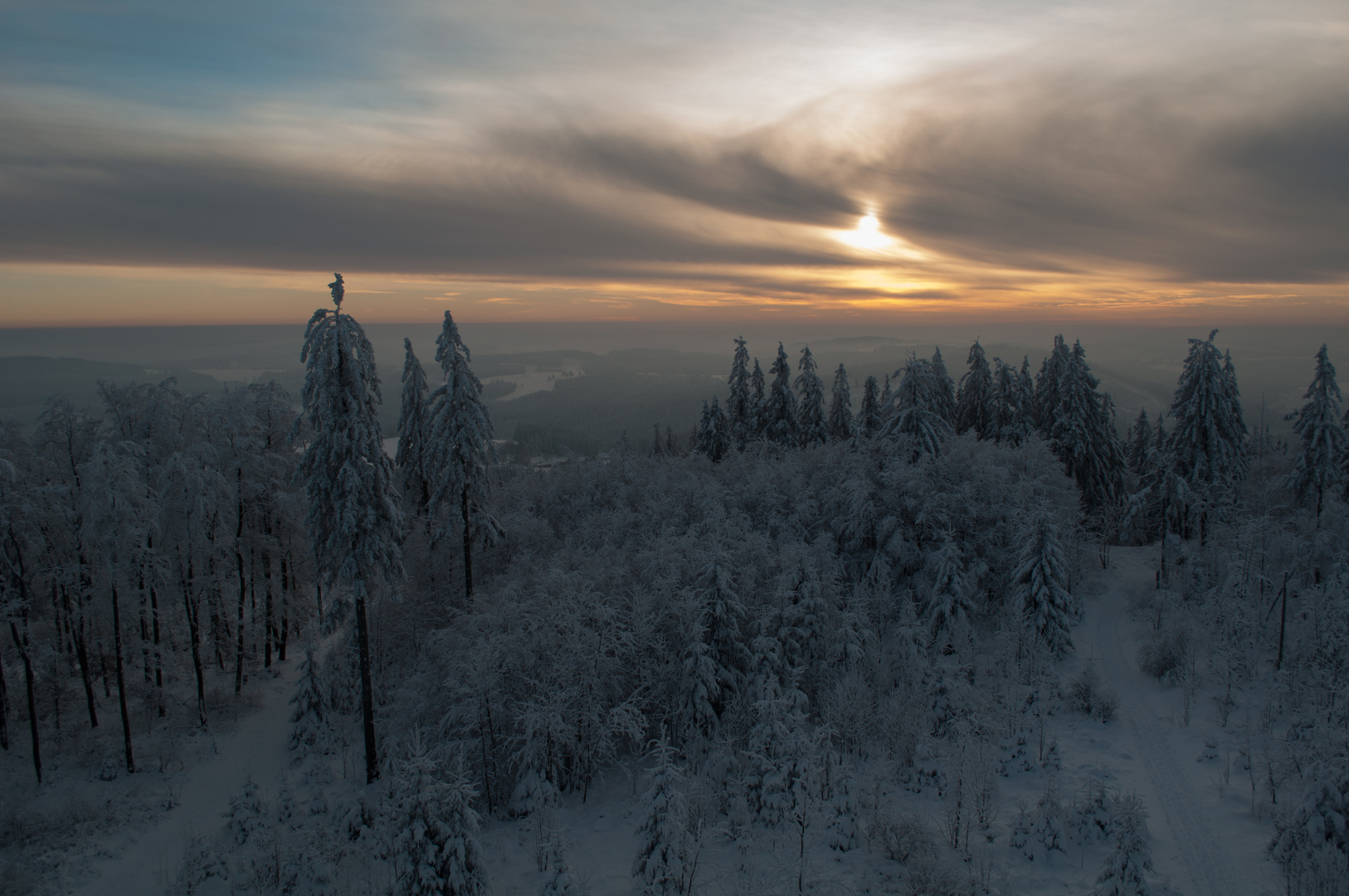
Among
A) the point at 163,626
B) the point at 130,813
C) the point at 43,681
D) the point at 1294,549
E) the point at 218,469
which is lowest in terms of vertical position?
the point at 130,813

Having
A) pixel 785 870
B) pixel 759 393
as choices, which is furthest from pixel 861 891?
pixel 759 393

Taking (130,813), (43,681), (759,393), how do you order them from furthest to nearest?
1. (759,393)
2. (43,681)
3. (130,813)

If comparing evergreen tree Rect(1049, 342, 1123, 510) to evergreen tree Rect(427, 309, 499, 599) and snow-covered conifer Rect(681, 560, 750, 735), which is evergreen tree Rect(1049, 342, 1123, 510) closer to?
snow-covered conifer Rect(681, 560, 750, 735)

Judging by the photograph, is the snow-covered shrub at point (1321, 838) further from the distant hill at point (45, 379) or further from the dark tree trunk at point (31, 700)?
the distant hill at point (45, 379)

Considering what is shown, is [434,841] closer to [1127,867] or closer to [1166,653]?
[1127,867]

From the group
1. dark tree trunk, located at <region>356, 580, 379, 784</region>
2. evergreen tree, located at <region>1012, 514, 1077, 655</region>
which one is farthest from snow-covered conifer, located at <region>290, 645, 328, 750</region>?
evergreen tree, located at <region>1012, 514, 1077, 655</region>

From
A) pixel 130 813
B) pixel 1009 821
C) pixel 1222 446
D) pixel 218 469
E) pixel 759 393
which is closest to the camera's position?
pixel 1009 821

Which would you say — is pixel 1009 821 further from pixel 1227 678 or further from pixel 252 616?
pixel 252 616

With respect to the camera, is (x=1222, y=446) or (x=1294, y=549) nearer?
(x=1294, y=549)

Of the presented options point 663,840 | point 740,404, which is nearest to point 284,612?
point 663,840
